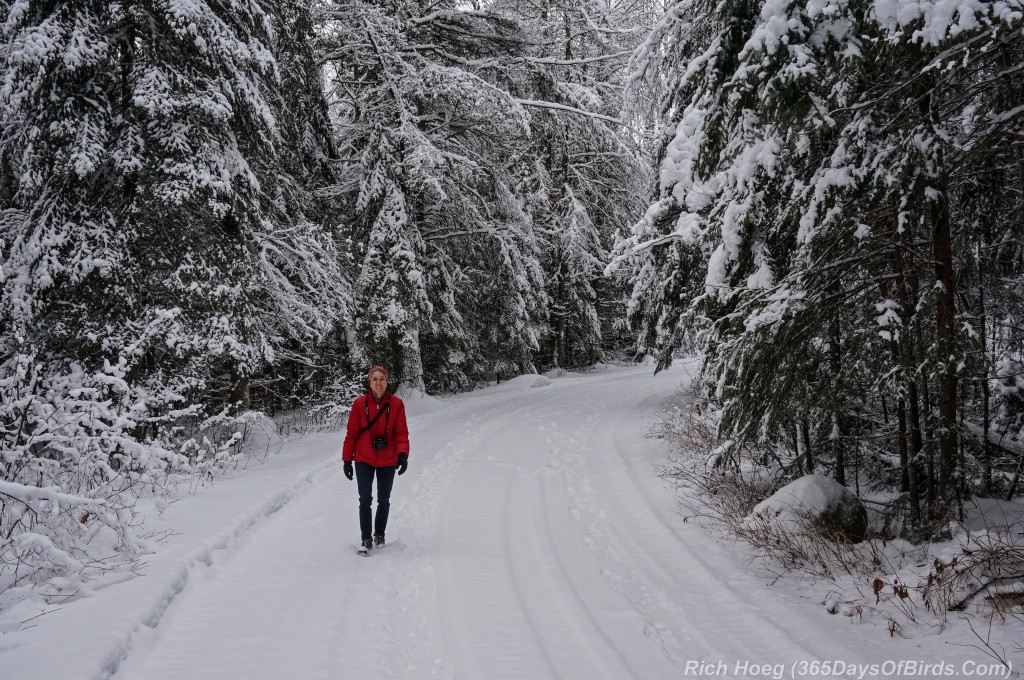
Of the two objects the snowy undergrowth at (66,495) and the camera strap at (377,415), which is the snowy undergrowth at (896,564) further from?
the snowy undergrowth at (66,495)

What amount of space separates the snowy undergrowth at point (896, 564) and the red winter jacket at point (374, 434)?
11.7 feet

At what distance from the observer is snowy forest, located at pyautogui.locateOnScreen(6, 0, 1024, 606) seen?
461 cm

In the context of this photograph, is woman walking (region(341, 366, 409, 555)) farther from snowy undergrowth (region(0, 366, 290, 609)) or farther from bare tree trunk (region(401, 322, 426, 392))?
bare tree trunk (region(401, 322, 426, 392))

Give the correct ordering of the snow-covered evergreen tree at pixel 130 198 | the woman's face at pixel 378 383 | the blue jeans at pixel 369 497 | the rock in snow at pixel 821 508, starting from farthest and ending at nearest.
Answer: the snow-covered evergreen tree at pixel 130 198, the woman's face at pixel 378 383, the blue jeans at pixel 369 497, the rock in snow at pixel 821 508

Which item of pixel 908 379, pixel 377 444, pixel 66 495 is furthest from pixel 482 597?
pixel 908 379

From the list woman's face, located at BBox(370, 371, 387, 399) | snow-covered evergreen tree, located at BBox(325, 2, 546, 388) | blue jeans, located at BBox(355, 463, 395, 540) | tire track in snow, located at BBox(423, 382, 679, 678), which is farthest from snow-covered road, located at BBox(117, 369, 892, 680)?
snow-covered evergreen tree, located at BBox(325, 2, 546, 388)

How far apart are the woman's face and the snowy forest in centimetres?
245

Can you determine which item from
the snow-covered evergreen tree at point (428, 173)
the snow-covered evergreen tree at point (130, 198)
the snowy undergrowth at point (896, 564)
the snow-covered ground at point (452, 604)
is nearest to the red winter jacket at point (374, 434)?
the snow-covered ground at point (452, 604)

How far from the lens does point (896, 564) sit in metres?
4.82

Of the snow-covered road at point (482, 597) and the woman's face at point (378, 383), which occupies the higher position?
the woman's face at point (378, 383)

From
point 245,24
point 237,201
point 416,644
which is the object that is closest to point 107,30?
point 245,24

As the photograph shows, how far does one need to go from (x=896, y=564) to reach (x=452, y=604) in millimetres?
3733

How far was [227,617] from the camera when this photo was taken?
4230 millimetres

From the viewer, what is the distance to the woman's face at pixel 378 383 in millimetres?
6176
